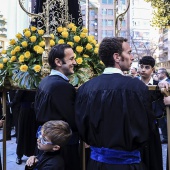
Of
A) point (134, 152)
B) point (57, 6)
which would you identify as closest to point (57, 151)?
point (134, 152)

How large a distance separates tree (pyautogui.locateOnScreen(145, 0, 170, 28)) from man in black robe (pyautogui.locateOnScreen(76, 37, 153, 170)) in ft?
57.2

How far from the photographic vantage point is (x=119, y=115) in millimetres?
2355

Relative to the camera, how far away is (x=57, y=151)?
2762 millimetres

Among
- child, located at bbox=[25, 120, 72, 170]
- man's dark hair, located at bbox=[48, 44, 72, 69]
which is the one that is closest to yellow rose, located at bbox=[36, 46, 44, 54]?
man's dark hair, located at bbox=[48, 44, 72, 69]

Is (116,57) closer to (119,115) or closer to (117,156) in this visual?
(119,115)

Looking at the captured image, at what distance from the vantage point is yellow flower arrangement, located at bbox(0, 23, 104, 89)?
379cm

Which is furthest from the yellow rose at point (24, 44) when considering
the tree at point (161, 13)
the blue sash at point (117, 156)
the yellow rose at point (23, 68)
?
the tree at point (161, 13)

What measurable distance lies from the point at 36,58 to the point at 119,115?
206 cm

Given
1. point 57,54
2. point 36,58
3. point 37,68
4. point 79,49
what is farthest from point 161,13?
→ point 57,54

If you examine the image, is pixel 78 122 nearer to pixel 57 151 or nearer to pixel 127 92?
pixel 57 151

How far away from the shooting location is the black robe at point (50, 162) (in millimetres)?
2668

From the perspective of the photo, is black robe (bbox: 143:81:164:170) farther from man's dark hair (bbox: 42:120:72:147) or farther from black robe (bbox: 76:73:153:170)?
man's dark hair (bbox: 42:120:72:147)

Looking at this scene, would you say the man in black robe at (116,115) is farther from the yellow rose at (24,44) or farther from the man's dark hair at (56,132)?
the yellow rose at (24,44)

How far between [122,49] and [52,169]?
3.88 feet
